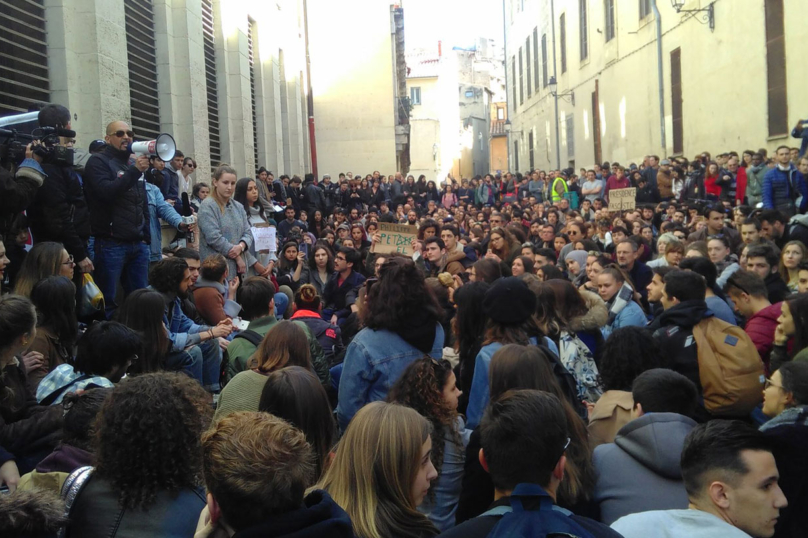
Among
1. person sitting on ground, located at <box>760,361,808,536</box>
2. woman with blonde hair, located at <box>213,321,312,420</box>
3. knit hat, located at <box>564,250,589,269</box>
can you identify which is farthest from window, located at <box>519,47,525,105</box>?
person sitting on ground, located at <box>760,361,808,536</box>

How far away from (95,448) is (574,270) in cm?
762

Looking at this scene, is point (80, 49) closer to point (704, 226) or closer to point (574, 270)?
point (574, 270)

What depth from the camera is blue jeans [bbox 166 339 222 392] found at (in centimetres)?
522

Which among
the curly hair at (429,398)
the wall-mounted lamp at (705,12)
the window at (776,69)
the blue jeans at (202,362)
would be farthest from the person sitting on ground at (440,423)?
the wall-mounted lamp at (705,12)

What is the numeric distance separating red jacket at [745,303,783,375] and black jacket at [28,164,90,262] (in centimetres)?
511

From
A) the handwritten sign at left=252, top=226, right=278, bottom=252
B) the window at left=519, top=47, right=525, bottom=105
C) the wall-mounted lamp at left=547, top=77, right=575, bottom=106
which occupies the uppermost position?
the window at left=519, top=47, right=525, bottom=105

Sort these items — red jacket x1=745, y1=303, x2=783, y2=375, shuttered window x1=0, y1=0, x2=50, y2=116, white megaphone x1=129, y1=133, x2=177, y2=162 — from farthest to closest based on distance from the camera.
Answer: shuttered window x1=0, y1=0, x2=50, y2=116
white megaphone x1=129, y1=133, x2=177, y2=162
red jacket x1=745, y1=303, x2=783, y2=375

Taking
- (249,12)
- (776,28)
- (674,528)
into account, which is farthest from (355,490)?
(249,12)

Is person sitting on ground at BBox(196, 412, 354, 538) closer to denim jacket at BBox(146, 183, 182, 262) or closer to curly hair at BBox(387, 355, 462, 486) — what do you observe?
curly hair at BBox(387, 355, 462, 486)

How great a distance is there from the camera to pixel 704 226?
11906 millimetres

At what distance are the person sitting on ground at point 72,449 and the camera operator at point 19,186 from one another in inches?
105

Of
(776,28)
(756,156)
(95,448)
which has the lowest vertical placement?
(95,448)

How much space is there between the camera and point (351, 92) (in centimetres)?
3575

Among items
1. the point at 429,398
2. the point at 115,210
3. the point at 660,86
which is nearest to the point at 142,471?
the point at 429,398
